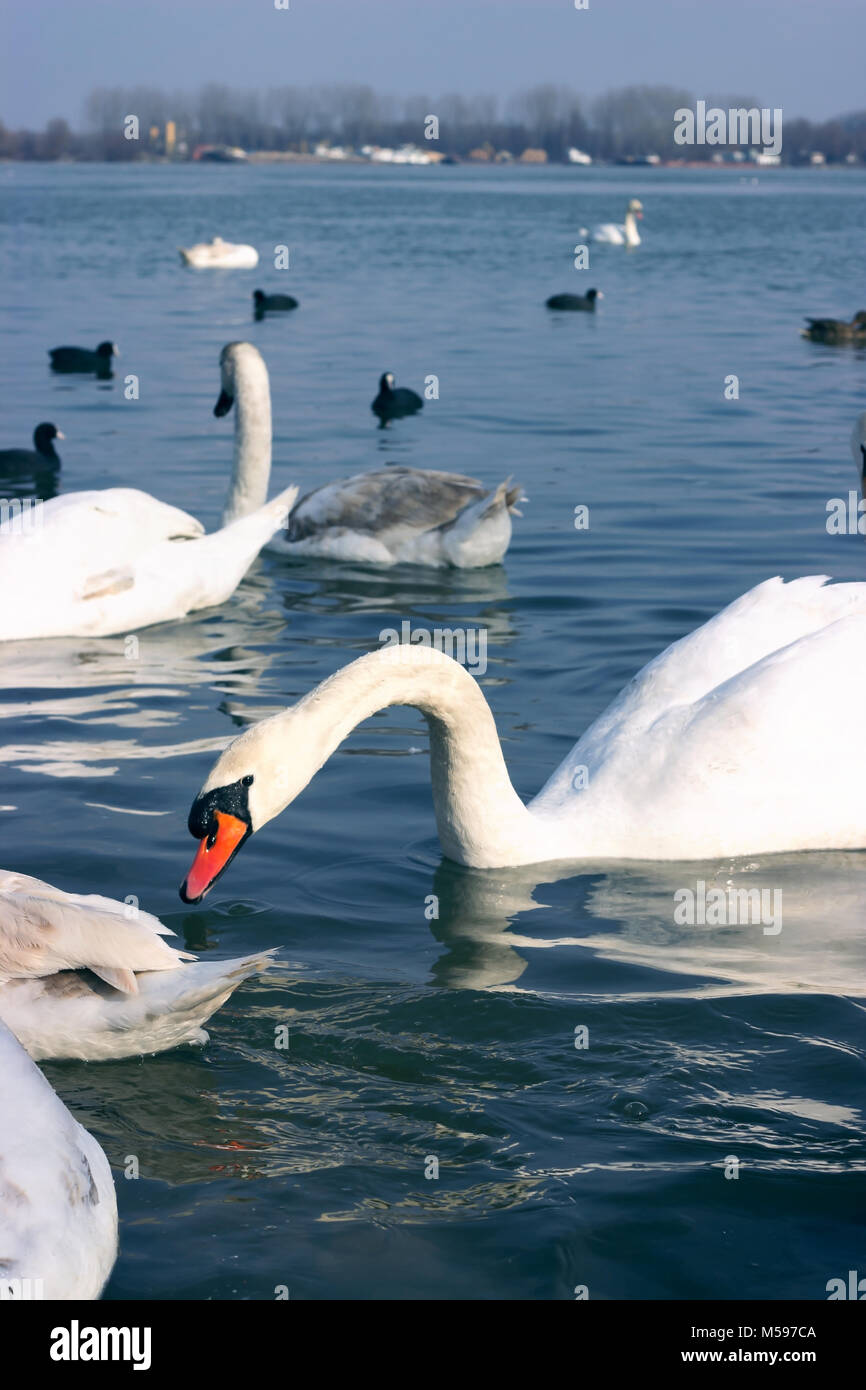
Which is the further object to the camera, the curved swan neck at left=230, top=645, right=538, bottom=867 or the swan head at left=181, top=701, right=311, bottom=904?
the curved swan neck at left=230, top=645, right=538, bottom=867

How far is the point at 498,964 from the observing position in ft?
19.3

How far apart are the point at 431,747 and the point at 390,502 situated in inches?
230

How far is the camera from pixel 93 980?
4988mm

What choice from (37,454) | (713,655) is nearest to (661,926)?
(713,655)

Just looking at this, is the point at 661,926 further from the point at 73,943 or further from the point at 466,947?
the point at 73,943

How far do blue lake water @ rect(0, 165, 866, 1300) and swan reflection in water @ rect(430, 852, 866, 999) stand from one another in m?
0.02

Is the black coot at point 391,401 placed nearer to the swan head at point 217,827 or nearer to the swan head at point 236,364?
the swan head at point 236,364

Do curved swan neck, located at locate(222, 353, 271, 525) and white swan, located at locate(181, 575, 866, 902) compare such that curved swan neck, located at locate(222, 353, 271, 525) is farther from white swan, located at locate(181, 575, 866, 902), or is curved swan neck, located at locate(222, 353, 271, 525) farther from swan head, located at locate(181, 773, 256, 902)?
swan head, located at locate(181, 773, 256, 902)

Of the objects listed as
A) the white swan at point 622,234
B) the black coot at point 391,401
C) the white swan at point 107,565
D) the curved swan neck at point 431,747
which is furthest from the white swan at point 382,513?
the white swan at point 622,234

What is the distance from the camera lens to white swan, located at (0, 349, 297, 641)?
9.96m

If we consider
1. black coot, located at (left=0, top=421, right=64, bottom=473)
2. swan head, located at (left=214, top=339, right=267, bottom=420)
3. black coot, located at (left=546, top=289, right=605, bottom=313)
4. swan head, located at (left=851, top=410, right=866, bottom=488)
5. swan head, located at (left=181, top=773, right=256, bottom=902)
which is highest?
black coot, located at (left=546, top=289, right=605, bottom=313)

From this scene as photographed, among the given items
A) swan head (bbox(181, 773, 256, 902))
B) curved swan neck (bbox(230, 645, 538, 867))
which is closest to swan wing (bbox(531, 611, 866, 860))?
curved swan neck (bbox(230, 645, 538, 867))

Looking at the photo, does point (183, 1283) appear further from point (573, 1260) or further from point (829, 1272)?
point (829, 1272)
